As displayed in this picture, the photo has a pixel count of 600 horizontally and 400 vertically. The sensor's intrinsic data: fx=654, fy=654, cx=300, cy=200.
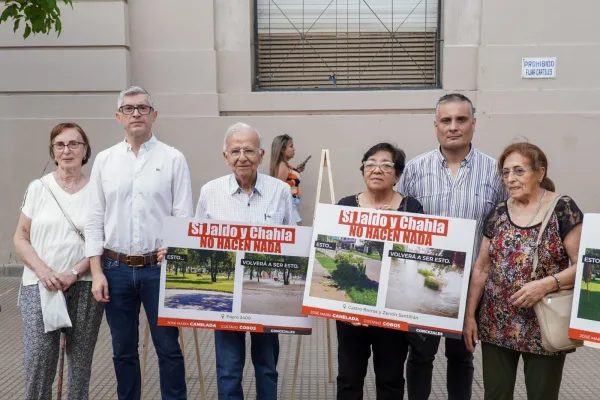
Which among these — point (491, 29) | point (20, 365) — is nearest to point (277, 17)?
point (491, 29)

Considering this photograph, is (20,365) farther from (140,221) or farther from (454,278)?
(454,278)

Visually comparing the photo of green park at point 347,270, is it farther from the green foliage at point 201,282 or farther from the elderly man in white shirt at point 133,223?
the elderly man in white shirt at point 133,223

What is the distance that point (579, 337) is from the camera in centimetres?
319

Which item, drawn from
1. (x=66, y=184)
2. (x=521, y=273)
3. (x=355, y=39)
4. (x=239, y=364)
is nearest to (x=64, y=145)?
(x=66, y=184)

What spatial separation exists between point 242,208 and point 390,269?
3.11ft

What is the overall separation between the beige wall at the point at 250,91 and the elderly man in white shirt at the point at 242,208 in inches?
186

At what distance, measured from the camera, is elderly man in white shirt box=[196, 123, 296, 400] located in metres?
3.79

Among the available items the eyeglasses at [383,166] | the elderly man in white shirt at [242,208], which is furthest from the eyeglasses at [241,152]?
the eyeglasses at [383,166]

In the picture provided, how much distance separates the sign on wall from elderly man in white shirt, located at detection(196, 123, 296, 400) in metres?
5.48

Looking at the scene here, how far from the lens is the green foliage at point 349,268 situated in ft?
11.8

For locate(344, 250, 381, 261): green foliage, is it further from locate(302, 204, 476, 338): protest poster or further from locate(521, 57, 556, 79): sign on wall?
locate(521, 57, 556, 79): sign on wall

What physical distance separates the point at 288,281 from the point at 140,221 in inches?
37.9

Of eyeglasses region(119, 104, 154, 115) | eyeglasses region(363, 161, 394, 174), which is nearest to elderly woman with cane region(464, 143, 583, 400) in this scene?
eyeglasses region(363, 161, 394, 174)

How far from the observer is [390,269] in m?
3.56
